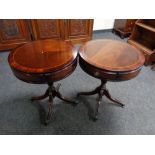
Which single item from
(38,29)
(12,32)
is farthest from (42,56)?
(12,32)

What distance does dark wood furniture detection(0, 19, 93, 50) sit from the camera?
2377 millimetres

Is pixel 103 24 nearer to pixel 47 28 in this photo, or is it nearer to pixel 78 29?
pixel 78 29

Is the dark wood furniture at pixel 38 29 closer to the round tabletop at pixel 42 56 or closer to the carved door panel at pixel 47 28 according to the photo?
the carved door panel at pixel 47 28

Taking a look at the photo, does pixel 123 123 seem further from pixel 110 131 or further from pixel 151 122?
pixel 151 122

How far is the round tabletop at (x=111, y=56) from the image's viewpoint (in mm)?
1010

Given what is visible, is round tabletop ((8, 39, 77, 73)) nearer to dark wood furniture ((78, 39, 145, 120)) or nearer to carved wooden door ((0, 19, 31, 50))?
dark wood furniture ((78, 39, 145, 120))

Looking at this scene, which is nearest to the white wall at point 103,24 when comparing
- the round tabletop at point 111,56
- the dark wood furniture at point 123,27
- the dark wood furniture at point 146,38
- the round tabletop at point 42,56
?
the dark wood furniture at point 123,27

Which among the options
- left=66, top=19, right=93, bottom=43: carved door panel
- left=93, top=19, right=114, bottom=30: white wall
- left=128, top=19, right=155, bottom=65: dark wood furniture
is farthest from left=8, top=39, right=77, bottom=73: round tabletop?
left=93, top=19, right=114, bottom=30: white wall

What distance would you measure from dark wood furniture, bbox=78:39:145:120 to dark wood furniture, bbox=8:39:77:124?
120mm

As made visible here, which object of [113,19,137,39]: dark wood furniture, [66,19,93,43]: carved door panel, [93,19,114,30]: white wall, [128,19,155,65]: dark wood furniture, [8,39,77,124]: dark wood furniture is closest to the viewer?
[8,39,77,124]: dark wood furniture

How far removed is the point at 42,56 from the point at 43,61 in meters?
0.08

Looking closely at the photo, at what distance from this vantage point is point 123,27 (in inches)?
125

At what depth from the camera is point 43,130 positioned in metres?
1.36
